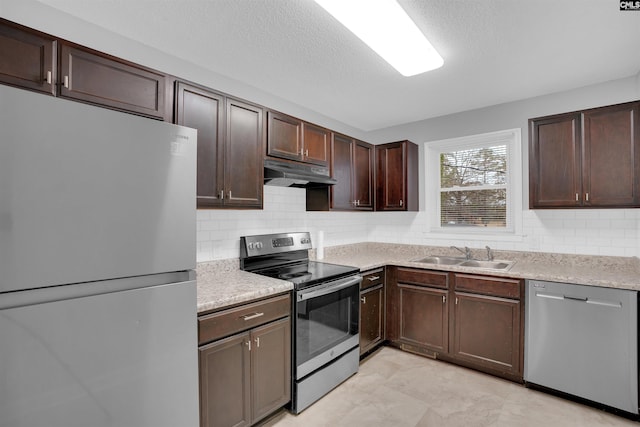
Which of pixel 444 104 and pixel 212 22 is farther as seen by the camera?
pixel 444 104

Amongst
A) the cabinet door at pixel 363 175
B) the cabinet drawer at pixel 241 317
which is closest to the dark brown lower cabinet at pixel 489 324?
the cabinet door at pixel 363 175

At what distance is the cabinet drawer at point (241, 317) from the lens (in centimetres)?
169

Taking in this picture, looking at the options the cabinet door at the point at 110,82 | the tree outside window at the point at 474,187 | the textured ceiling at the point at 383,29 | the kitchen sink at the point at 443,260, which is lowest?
the kitchen sink at the point at 443,260

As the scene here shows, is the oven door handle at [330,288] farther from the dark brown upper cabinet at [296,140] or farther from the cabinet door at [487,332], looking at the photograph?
the dark brown upper cabinet at [296,140]

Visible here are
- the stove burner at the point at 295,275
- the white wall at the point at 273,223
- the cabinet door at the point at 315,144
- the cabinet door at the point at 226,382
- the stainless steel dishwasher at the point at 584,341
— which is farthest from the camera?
the cabinet door at the point at 315,144

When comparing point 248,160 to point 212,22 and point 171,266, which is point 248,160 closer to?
point 212,22

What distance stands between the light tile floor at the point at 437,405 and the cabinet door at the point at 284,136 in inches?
79.3

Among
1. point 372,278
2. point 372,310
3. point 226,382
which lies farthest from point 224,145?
point 372,310

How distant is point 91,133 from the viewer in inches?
48.2

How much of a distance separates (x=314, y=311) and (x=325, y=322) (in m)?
0.17

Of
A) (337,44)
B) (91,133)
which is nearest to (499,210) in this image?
(337,44)

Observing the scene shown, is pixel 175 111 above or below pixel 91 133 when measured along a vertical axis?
above

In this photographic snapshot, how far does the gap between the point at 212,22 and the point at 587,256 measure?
3.58 metres

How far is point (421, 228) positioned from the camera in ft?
12.4
